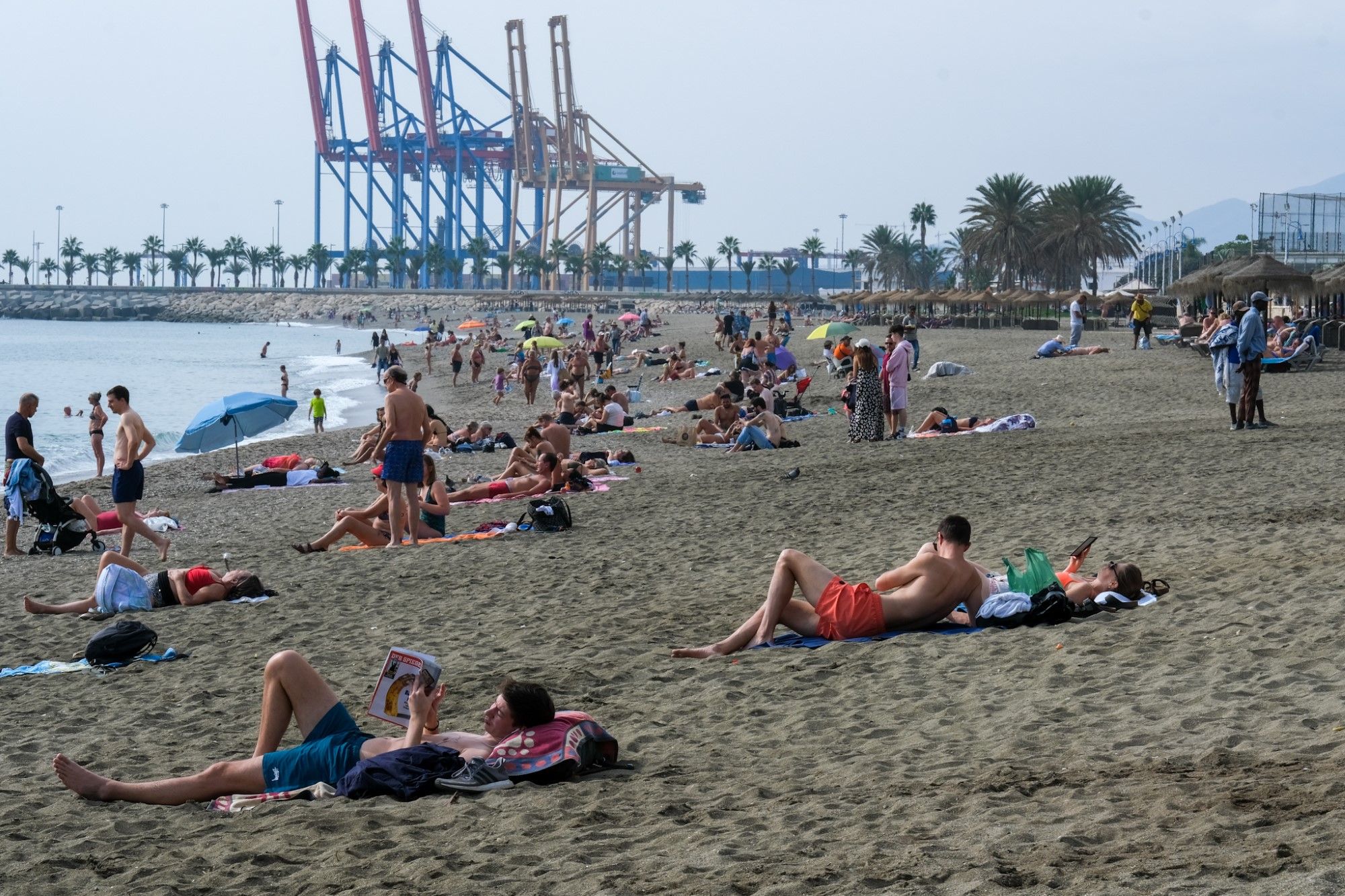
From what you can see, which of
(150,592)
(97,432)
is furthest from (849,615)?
(97,432)

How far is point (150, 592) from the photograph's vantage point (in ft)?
24.3

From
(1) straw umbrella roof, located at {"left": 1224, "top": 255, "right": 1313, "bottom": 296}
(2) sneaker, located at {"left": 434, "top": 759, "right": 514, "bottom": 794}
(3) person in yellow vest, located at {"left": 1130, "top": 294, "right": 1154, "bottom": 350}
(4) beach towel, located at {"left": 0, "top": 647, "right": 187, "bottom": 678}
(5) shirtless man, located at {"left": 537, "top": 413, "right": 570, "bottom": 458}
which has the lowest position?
(4) beach towel, located at {"left": 0, "top": 647, "right": 187, "bottom": 678}

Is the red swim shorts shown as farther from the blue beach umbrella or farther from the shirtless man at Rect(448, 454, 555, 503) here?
the blue beach umbrella

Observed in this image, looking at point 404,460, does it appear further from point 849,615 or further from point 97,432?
point 97,432

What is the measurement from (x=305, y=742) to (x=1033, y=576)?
319 centimetres

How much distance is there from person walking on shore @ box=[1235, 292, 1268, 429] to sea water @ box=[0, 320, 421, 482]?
483 inches

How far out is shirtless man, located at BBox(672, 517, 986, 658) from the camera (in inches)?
223

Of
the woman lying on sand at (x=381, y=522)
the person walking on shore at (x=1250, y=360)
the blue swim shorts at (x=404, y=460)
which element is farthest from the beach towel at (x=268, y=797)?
the person walking on shore at (x=1250, y=360)

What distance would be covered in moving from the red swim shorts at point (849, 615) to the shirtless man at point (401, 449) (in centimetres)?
375

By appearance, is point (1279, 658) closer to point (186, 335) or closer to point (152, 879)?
point (152, 879)

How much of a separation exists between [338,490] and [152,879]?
10.1 meters

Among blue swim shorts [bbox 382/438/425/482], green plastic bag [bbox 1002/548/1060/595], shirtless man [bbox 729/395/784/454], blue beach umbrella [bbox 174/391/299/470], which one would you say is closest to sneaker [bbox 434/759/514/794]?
green plastic bag [bbox 1002/548/1060/595]

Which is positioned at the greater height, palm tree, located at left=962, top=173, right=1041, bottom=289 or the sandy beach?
palm tree, located at left=962, top=173, right=1041, bottom=289

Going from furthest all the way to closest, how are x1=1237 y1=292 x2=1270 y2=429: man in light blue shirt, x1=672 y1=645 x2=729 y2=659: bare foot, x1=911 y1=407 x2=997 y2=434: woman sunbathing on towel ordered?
x1=911 y1=407 x2=997 y2=434: woman sunbathing on towel → x1=1237 y1=292 x2=1270 y2=429: man in light blue shirt → x1=672 y1=645 x2=729 y2=659: bare foot
